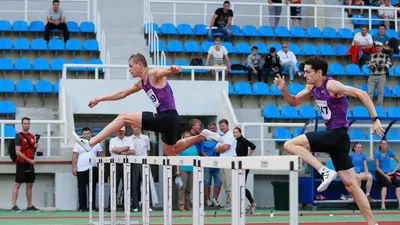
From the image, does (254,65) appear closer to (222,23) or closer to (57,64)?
(222,23)

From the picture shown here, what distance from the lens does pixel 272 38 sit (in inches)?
1120

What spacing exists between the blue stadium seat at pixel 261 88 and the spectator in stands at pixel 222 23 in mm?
3307

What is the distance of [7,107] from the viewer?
900 inches

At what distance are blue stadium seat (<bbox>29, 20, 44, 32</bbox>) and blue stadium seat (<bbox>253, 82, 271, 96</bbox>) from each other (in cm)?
745

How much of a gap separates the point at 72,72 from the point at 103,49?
1.40 m

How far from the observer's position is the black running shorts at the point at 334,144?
10.4 metres

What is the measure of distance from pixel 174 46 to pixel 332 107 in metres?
16.5

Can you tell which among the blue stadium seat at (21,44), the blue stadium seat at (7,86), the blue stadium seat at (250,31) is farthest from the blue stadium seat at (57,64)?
the blue stadium seat at (250,31)

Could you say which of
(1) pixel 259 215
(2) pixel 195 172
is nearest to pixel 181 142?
(2) pixel 195 172

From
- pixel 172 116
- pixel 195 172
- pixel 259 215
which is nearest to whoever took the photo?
pixel 195 172

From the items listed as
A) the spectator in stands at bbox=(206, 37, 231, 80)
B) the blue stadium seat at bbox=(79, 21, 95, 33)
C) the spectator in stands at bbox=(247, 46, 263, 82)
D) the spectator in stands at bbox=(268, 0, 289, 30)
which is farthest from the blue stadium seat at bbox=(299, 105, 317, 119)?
the blue stadium seat at bbox=(79, 21, 95, 33)

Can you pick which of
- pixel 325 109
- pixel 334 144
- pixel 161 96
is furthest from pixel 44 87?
pixel 334 144

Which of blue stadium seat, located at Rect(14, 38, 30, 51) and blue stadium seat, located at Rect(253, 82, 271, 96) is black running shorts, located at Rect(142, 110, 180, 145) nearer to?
blue stadium seat, located at Rect(253, 82, 271, 96)

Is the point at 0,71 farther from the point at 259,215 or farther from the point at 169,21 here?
the point at 259,215
